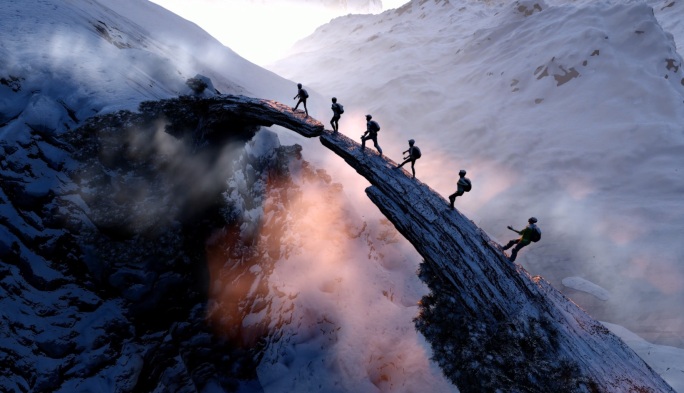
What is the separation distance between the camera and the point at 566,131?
30.0 m

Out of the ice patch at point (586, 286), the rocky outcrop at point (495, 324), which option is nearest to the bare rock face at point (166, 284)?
the rocky outcrop at point (495, 324)

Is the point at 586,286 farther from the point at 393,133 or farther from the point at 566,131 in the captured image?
the point at 393,133

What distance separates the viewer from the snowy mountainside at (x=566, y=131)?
762 inches

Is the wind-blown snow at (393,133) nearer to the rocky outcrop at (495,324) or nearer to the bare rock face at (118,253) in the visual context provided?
the bare rock face at (118,253)

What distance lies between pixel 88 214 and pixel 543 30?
54.4 m

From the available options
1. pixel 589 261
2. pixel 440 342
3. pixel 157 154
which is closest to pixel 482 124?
pixel 589 261

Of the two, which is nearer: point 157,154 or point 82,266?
point 82,266

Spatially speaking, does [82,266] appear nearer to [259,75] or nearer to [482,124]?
[259,75]

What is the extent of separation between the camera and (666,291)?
16891 millimetres

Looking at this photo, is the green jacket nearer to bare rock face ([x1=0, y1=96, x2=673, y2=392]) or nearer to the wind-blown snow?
bare rock face ([x1=0, y1=96, x2=673, y2=392])

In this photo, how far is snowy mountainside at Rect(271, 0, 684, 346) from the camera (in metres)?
19.4

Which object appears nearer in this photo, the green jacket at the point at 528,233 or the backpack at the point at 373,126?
the green jacket at the point at 528,233

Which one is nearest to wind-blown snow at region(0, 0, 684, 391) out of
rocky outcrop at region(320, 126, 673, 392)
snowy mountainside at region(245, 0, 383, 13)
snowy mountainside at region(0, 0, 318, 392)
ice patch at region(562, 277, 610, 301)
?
snowy mountainside at region(0, 0, 318, 392)

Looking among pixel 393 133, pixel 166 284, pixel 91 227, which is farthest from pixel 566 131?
pixel 91 227
